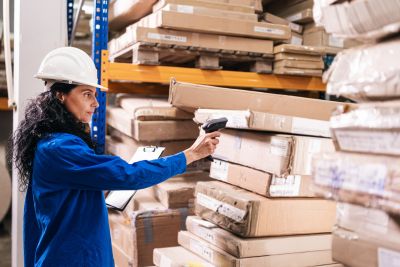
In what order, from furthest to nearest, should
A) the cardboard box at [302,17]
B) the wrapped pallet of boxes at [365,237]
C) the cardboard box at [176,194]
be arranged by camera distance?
the cardboard box at [302,17]
the cardboard box at [176,194]
the wrapped pallet of boxes at [365,237]

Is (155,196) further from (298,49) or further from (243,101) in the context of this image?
(298,49)

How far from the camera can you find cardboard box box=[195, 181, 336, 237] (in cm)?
224

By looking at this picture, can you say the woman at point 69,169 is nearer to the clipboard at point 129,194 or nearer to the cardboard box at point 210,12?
the clipboard at point 129,194

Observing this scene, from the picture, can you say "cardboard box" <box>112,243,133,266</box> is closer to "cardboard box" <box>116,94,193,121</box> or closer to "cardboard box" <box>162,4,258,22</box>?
"cardboard box" <box>116,94,193,121</box>

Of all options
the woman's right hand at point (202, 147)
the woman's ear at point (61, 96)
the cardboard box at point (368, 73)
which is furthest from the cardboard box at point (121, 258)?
the cardboard box at point (368, 73)

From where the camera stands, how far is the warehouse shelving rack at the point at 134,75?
3.40 m

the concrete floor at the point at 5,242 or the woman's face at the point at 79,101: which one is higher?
the woman's face at the point at 79,101

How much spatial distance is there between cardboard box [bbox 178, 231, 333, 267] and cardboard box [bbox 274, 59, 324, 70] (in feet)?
A: 5.53

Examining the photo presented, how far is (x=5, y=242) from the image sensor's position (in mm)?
5652

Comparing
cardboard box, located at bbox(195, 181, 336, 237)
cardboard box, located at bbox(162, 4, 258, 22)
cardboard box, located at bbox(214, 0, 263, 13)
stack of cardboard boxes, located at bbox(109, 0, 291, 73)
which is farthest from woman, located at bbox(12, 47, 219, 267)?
cardboard box, located at bbox(214, 0, 263, 13)

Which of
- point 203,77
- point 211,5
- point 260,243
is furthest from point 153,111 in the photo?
point 260,243

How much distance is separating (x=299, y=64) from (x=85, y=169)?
2.26m

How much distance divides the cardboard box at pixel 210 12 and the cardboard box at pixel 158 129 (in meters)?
0.79

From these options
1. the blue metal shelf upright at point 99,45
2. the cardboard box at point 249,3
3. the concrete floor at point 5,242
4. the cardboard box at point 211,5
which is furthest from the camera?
the concrete floor at point 5,242
